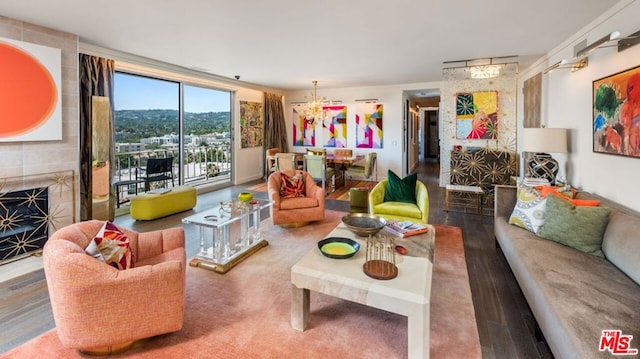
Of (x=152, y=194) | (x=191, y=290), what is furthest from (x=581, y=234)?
(x=152, y=194)

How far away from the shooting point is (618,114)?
289 centimetres

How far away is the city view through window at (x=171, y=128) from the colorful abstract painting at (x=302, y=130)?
2371 millimetres

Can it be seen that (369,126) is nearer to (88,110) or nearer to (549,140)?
(549,140)

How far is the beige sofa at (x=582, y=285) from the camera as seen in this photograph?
1.56 metres

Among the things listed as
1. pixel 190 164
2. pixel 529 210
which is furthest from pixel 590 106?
pixel 190 164

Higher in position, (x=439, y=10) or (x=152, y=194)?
(x=439, y=10)

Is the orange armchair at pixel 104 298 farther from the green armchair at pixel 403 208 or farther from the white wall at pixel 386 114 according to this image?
the white wall at pixel 386 114

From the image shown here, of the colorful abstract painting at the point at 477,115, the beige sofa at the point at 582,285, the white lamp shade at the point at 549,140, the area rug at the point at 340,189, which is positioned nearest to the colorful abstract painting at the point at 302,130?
the area rug at the point at 340,189

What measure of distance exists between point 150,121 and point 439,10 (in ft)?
17.4

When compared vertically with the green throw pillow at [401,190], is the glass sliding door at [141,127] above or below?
above

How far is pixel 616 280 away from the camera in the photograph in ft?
6.70

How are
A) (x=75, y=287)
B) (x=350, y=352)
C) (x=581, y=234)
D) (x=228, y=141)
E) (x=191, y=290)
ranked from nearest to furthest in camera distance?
(x=75, y=287)
(x=350, y=352)
(x=581, y=234)
(x=191, y=290)
(x=228, y=141)

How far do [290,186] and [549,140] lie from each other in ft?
11.3

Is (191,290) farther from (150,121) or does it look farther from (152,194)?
(150,121)
